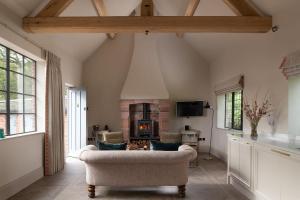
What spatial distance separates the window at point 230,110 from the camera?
596 cm

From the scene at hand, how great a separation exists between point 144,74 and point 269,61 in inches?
164

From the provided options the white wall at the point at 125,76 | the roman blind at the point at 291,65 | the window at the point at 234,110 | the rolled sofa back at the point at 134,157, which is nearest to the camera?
the roman blind at the point at 291,65

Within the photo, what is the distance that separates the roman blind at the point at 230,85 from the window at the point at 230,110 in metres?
0.18

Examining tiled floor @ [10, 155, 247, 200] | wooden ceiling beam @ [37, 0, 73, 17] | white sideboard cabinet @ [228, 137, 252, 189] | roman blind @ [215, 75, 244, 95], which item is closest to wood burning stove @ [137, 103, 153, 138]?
roman blind @ [215, 75, 244, 95]

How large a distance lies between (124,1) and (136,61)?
2.14 metres

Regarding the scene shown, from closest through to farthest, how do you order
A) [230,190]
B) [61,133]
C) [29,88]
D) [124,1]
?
[230,190] → [29,88] → [61,133] → [124,1]

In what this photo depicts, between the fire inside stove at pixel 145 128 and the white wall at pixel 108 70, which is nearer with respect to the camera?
the fire inside stove at pixel 145 128

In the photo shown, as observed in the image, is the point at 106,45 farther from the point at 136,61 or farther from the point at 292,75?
the point at 292,75

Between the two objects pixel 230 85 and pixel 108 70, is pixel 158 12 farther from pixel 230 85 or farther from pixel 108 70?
pixel 230 85

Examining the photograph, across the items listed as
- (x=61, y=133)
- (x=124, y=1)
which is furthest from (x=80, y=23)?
(x=61, y=133)

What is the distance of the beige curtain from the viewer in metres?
5.00

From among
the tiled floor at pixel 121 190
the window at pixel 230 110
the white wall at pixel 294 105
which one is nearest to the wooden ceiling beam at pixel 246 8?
the white wall at pixel 294 105

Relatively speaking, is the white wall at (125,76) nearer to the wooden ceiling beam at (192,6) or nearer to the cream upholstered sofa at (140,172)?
the wooden ceiling beam at (192,6)

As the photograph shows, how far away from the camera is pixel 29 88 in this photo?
4.87m
